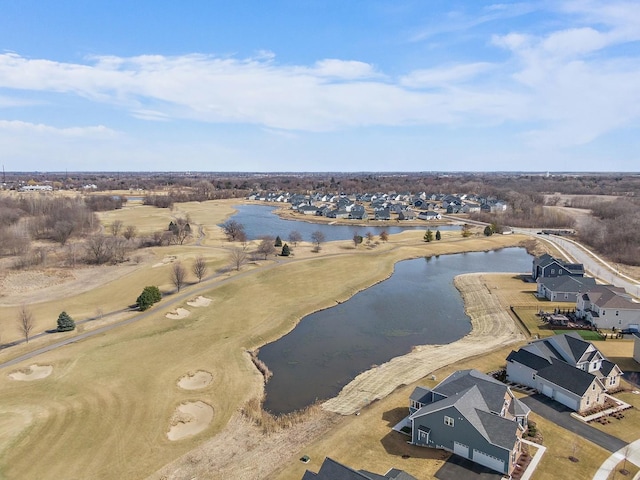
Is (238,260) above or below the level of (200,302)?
above

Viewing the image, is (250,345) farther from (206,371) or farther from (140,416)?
(140,416)

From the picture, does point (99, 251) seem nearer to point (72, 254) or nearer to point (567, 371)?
point (72, 254)

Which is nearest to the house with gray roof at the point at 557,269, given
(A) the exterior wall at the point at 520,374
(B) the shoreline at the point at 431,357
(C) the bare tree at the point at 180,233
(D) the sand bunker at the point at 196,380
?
(B) the shoreline at the point at 431,357

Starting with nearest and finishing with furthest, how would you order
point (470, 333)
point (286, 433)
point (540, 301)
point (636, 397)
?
point (286, 433) < point (636, 397) < point (470, 333) < point (540, 301)

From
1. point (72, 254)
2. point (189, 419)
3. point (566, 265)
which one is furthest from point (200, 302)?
point (566, 265)

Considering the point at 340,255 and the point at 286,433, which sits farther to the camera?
the point at 340,255

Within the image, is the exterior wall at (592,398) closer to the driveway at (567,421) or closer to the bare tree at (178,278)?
the driveway at (567,421)

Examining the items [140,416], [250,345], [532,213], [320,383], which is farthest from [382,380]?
[532,213]
